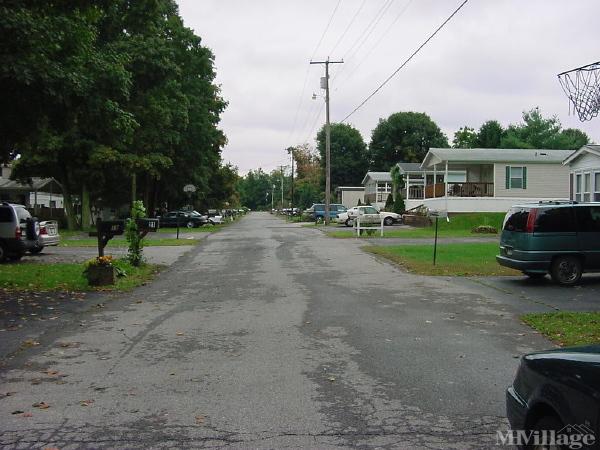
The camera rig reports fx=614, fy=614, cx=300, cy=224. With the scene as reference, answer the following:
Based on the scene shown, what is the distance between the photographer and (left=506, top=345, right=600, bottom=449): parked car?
3027mm

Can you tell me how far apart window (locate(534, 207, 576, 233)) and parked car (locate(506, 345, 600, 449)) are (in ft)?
34.1

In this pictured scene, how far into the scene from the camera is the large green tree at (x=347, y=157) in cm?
9019

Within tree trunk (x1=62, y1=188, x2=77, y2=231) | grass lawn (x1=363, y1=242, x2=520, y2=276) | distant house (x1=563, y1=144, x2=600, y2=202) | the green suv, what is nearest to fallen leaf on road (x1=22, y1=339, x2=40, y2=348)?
the green suv

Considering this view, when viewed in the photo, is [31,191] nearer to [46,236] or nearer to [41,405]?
[46,236]

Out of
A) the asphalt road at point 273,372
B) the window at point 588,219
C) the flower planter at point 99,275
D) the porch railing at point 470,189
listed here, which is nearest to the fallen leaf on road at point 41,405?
the asphalt road at point 273,372

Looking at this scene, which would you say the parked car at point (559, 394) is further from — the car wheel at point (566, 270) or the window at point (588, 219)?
the window at point (588, 219)

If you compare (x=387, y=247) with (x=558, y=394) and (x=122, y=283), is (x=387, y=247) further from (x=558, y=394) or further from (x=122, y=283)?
(x=558, y=394)

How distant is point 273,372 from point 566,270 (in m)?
9.60

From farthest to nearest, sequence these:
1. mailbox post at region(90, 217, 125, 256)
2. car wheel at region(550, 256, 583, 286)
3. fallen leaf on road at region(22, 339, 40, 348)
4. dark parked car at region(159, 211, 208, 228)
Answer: dark parked car at region(159, 211, 208, 228), mailbox post at region(90, 217, 125, 256), car wheel at region(550, 256, 583, 286), fallen leaf on road at region(22, 339, 40, 348)

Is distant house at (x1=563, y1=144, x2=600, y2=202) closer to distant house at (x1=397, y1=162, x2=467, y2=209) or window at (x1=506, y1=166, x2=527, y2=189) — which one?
window at (x1=506, y1=166, x2=527, y2=189)

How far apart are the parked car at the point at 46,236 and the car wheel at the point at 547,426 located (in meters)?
20.0

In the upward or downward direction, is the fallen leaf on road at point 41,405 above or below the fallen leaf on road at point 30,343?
above

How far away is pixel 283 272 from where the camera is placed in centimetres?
1692

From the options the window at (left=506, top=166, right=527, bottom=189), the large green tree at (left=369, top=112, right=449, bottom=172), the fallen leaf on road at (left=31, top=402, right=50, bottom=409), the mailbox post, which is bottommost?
the fallen leaf on road at (left=31, top=402, right=50, bottom=409)
